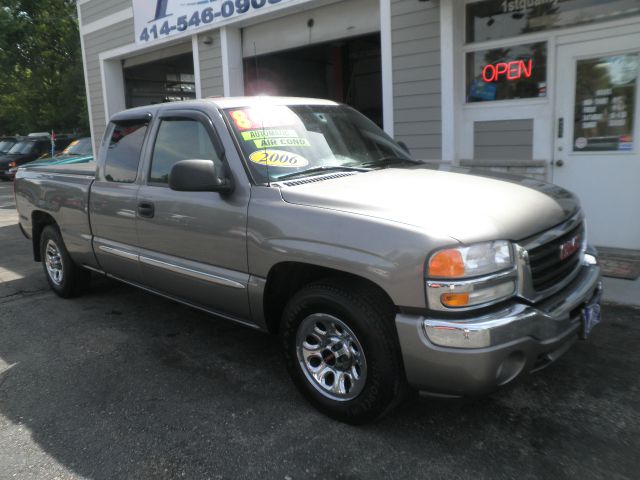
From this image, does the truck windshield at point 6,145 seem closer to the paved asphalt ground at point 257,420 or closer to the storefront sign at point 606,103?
the paved asphalt ground at point 257,420

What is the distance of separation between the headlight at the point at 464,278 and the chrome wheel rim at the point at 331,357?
0.55 m

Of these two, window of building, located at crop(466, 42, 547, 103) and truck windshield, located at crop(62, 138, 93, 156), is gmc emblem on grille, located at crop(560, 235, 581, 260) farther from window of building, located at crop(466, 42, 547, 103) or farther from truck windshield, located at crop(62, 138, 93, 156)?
truck windshield, located at crop(62, 138, 93, 156)

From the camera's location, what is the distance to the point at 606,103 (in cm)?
582

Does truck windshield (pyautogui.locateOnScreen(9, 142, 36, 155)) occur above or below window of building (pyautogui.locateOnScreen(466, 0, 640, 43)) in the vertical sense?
below

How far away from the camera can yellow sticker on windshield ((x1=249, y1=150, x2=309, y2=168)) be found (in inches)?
133

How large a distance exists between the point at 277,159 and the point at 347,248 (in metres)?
0.95

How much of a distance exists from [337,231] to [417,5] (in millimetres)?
5079

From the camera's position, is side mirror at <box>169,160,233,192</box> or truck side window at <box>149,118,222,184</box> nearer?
side mirror at <box>169,160,233,192</box>

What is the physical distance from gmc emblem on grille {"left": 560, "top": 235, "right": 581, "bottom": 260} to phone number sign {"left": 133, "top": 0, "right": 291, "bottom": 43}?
6.74 m

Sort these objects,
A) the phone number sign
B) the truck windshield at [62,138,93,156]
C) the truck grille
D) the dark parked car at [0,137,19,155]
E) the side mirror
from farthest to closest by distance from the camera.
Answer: the dark parked car at [0,137,19,155]
the truck windshield at [62,138,93,156]
the phone number sign
the side mirror
the truck grille

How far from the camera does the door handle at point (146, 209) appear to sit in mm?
Answer: 3952

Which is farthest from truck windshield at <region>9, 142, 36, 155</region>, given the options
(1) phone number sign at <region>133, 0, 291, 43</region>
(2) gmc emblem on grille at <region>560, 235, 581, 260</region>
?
(2) gmc emblem on grille at <region>560, 235, 581, 260</region>

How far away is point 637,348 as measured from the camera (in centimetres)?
385

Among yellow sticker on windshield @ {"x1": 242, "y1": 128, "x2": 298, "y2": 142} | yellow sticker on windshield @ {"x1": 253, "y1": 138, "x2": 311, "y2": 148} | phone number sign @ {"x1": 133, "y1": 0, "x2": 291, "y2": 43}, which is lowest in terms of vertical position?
yellow sticker on windshield @ {"x1": 253, "y1": 138, "x2": 311, "y2": 148}
